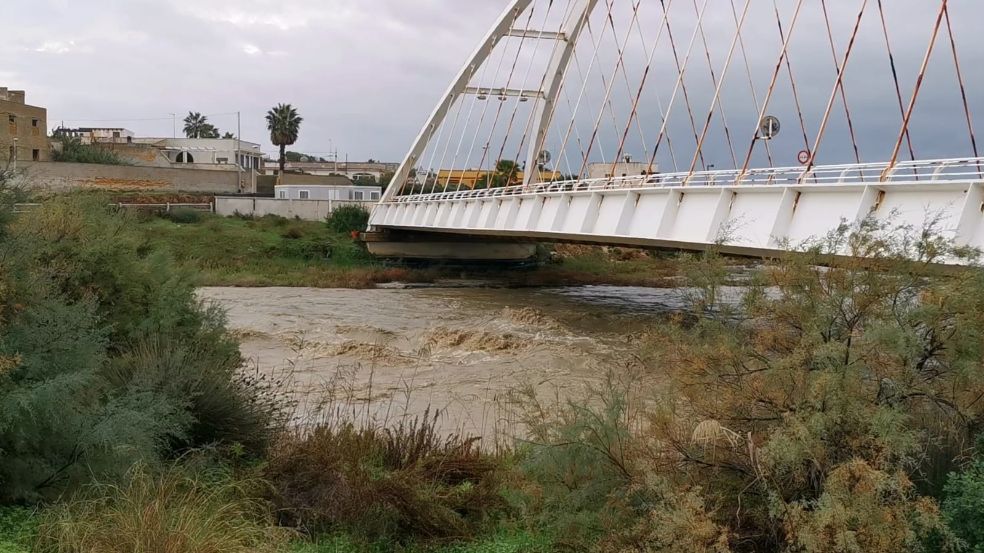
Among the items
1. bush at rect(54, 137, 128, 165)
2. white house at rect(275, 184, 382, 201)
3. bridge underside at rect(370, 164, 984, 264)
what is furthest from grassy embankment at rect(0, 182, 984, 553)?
bush at rect(54, 137, 128, 165)

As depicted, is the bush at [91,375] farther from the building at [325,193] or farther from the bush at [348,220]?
the building at [325,193]

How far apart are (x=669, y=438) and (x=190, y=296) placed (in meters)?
7.97

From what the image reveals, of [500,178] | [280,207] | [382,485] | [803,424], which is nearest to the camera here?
[803,424]

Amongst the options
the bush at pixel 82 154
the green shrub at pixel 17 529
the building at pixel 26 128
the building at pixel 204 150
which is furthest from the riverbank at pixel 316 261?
the building at pixel 204 150

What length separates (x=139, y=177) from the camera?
209ft

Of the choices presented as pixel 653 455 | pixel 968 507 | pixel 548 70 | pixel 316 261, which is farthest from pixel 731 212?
pixel 316 261

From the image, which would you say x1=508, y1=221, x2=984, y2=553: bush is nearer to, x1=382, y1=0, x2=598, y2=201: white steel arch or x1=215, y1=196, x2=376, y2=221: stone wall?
x1=382, y1=0, x2=598, y2=201: white steel arch

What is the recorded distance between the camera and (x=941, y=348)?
6.35 meters

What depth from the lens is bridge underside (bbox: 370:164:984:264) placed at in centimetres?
1190

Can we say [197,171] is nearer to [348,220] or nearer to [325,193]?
[325,193]

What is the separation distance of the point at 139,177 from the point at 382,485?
62.4 metres

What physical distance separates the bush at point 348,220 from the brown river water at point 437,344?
40.8 ft

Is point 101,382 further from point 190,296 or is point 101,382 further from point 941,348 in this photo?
point 941,348

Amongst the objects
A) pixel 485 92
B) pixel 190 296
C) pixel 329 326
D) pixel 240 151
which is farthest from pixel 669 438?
pixel 240 151
